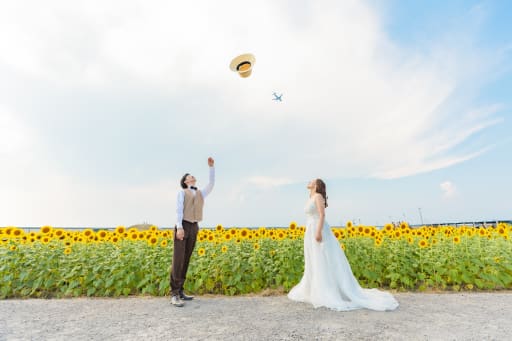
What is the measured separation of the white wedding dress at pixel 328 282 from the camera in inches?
207

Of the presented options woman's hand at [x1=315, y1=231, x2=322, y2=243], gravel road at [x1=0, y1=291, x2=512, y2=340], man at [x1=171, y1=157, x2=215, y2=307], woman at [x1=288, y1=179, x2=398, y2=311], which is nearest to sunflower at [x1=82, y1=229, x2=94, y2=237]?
gravel road at [x1=0, y1=291, x2=512, y2=340]

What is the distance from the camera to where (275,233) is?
799 centimetres

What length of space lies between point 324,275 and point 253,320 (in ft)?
5.12

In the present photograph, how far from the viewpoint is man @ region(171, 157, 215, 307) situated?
5.61 meters

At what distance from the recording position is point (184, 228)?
5.70 metres

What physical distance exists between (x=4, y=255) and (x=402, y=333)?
8308 millimetres

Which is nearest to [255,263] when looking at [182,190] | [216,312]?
[216,312]

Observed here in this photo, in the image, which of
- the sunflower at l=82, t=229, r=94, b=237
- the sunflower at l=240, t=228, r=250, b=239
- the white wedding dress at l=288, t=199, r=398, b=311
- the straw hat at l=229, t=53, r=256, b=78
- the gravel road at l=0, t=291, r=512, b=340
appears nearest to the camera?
the gravel road at l=0, t=291, r=512, b=340

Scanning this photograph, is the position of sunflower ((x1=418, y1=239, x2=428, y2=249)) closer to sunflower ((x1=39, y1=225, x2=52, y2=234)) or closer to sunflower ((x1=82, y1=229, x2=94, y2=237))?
sunflower ((x1=82, y1=229, x2=94, y2=237))

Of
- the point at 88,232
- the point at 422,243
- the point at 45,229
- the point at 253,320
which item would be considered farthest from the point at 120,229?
the point at 422,243

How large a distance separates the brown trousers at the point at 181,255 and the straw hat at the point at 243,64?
313 cm

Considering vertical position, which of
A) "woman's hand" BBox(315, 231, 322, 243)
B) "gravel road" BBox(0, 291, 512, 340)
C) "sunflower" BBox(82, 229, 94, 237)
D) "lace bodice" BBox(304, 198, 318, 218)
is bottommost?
"gravel road" BBox(0, 291, 512, 340)

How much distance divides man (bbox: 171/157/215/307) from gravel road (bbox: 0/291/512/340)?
355mm

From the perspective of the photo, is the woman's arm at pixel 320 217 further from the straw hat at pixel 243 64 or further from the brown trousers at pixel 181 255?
the straw hat at pixel 243 64
